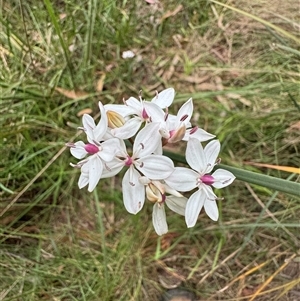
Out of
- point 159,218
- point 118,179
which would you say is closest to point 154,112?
point 159,218

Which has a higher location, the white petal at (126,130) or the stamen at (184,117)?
the white petal at (126,130)

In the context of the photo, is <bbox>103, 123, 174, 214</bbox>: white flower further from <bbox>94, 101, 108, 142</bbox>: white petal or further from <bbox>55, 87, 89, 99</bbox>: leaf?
<bbox>55, 87, 89, 99</bbox>: leaf

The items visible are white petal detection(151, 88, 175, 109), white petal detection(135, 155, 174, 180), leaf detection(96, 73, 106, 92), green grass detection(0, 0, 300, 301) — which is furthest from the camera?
leaf detection(96, 73, 106, 92)

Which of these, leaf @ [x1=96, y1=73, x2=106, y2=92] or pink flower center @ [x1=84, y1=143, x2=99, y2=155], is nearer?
pink flower center @ [x1=84, y1=143, x2=99, y2=155]

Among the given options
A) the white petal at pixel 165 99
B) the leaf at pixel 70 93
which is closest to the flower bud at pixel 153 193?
the white petal at pixel 165 99

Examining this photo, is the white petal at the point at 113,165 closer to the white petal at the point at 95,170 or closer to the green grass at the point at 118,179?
the white petal at the point at 95,170

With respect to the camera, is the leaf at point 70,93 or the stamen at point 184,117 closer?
the stamen at point 184,117

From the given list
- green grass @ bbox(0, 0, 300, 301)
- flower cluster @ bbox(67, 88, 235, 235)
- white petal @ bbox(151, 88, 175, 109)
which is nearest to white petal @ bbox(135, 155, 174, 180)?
flower cluster @ bbox(67, 88, 235, 235)
